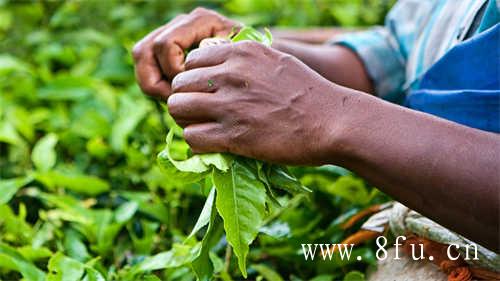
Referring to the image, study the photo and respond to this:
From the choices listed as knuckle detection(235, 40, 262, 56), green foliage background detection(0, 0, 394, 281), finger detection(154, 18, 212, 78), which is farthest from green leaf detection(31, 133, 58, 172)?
knuckle detection(235, 40, 262, 56)

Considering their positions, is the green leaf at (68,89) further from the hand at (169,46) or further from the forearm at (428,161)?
the forearm at (428,161)

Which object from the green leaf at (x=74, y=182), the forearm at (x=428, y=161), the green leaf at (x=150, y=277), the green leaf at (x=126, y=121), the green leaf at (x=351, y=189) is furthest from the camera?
the green leaf at (x=126, y=121)

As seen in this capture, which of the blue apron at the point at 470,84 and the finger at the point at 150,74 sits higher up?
the blue apron at the point at 470,84

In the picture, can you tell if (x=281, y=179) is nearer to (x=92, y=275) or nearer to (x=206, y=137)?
(x=206, y=137)

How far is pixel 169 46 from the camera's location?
1.35 metres

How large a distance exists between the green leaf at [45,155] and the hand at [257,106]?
74 centimetres

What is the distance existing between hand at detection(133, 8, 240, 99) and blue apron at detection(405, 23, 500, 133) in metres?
0.36

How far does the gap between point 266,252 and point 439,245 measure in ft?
1.24

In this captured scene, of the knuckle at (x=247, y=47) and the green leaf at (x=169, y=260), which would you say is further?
the green leaf at (x=169, y=260)

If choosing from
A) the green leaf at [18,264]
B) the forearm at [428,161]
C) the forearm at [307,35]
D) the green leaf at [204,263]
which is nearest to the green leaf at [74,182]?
the green leaf at [18,264]

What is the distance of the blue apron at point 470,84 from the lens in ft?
3.74

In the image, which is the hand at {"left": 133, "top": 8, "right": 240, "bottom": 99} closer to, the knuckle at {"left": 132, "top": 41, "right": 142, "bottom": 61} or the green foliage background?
the knuckle at {"left": 132, "top": 41, "right": 142, "bottom": 61}

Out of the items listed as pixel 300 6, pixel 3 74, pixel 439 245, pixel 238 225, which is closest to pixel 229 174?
pixel 238 225

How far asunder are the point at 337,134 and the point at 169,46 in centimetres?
46
